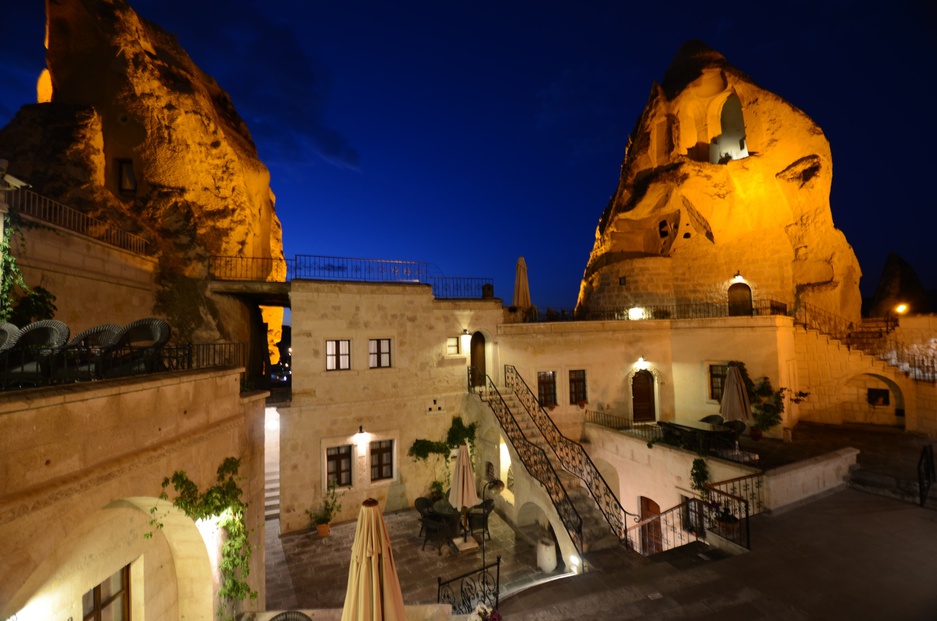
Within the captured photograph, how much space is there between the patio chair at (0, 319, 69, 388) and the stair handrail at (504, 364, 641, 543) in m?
11.2

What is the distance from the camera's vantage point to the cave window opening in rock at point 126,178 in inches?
626

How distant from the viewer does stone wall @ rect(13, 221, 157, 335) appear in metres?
9.21

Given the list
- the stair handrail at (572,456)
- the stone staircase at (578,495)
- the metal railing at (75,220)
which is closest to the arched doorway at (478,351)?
the stair handrail at (572,456)

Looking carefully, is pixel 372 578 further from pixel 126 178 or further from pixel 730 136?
pixel 730 136

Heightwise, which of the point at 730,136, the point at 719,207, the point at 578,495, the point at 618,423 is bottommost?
the point at 578,495

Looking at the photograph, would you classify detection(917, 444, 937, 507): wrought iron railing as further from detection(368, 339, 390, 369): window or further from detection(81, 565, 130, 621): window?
detection(81, 565, 130, 621): window

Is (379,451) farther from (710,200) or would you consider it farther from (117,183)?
(710,200)

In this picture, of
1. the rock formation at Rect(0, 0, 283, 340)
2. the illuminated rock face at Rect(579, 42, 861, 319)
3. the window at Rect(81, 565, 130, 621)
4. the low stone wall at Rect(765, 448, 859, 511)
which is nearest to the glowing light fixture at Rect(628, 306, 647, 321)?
the illuminated rock face at Rect(579, 42, 861, 319)

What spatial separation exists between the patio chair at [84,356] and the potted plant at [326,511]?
28.9ft

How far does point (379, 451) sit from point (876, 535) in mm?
13026

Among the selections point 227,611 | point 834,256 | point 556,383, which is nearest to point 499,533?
point 556,383

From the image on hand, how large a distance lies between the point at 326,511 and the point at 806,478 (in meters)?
13.8

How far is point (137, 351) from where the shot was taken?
21.7 ft

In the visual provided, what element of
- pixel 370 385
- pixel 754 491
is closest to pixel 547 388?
pixel 370 385
